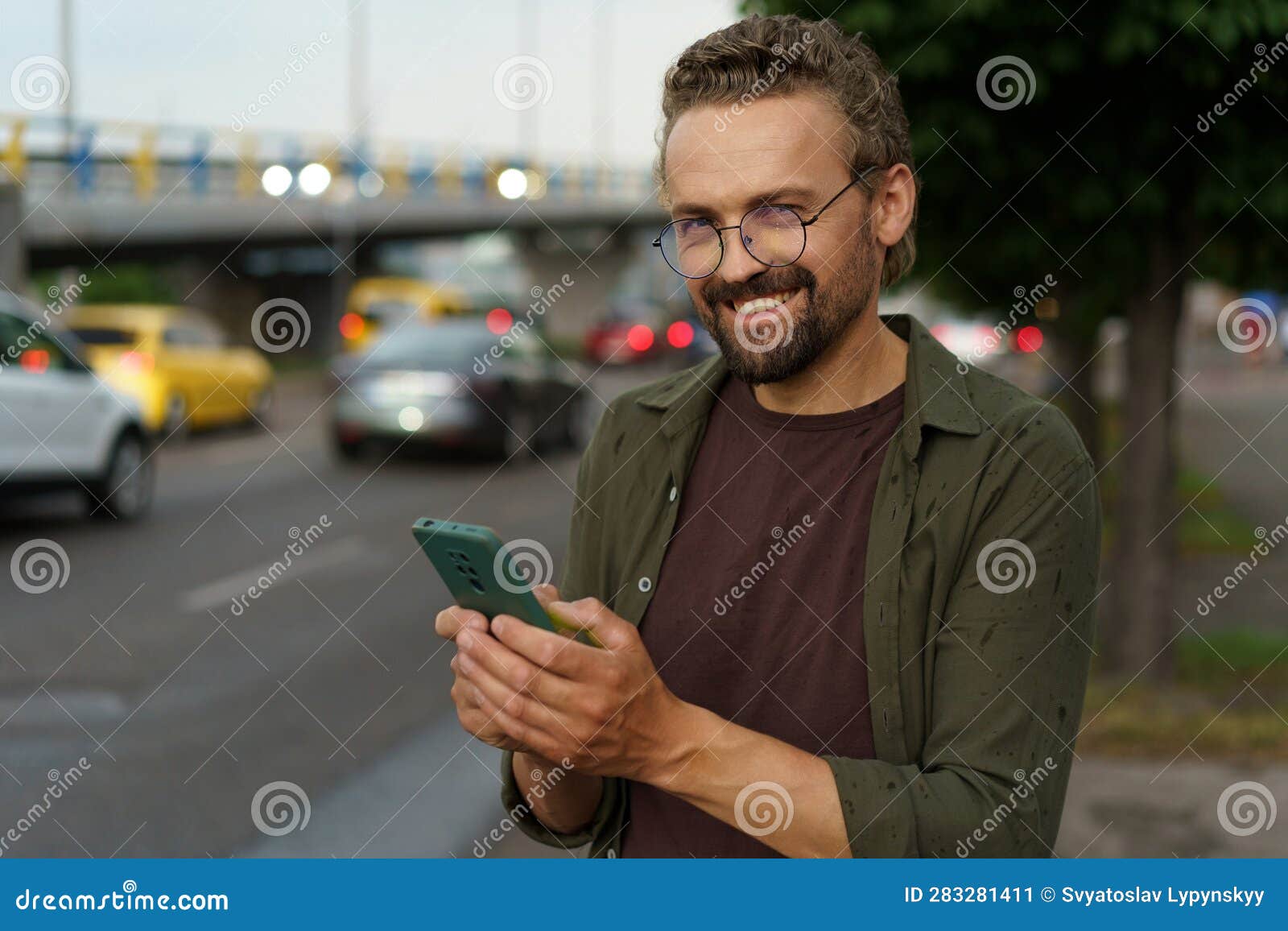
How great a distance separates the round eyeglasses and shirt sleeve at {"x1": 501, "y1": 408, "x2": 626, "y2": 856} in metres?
0.38

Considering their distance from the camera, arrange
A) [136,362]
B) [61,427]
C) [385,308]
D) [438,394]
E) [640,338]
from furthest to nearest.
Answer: [640,338]
[385,308]
[136,362]
[438,394]
[61,427]

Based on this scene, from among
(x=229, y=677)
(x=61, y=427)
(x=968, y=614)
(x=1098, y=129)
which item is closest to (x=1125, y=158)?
(x=1098, y=129)

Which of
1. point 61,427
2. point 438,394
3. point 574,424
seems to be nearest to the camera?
point 61,427

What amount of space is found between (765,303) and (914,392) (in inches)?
9.8

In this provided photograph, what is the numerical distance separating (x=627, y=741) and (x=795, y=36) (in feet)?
3.31

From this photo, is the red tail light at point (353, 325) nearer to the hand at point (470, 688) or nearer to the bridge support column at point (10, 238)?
the bridge support column at point (10, 238)

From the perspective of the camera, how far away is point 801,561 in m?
1.93

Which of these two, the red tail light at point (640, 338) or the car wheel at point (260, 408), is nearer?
the car wheel at point (260, 408)

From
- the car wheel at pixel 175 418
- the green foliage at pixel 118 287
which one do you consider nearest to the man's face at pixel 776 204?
the car wheel at pixel 175 418

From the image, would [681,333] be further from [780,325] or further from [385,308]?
[780,325]

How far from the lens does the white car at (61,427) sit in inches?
407

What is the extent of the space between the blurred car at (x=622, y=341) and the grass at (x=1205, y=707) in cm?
2927

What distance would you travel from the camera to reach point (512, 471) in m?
15.7

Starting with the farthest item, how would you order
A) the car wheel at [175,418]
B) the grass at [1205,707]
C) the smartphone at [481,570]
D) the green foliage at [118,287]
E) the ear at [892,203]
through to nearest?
the green foliage at [118,287], the car wheel at [175,418], the grass at [1205,707], the ear at [892,203], the smartphone at [481,570]
